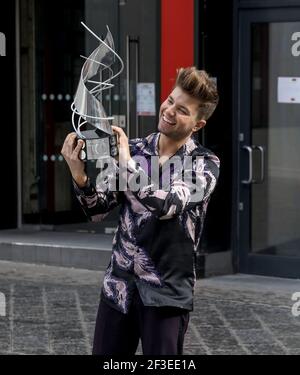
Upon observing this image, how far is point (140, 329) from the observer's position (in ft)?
12.3

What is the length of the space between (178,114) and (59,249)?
227 inches

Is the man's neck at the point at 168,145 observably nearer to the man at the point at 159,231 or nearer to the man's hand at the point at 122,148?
the man at the point at 159,231

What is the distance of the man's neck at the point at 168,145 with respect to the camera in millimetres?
3699

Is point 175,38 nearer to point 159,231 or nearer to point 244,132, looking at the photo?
point 244,132

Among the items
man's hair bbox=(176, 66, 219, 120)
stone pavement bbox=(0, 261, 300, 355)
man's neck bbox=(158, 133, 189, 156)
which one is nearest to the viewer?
man's hair bbox=(176, 66, 219, 120)

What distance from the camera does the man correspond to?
361 centimetres

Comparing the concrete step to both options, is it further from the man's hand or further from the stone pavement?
the man's hand

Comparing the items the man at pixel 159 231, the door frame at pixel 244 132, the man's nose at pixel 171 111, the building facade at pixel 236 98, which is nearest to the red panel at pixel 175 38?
the building facade at pixel 236 98

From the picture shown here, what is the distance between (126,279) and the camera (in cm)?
371

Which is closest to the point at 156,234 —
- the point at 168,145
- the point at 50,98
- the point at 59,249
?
the point at 168,145

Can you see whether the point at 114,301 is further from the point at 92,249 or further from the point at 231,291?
the point at 92,249

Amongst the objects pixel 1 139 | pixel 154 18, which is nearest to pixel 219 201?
pixel 154 18

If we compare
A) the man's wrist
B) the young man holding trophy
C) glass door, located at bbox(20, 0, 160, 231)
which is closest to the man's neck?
the young man holding trophy

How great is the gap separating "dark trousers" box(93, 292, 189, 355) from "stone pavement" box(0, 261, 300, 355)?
2.45 m
